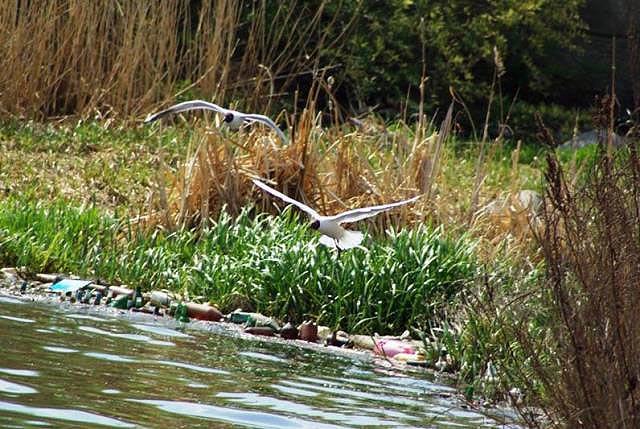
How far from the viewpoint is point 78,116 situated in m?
13.7

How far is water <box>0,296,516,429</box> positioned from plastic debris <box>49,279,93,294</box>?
0.55m

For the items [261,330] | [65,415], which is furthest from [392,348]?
[65,415]

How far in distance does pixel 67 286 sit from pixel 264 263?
117 centimetres

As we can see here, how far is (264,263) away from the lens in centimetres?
846

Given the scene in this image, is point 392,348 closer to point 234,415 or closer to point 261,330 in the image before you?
point 261,330

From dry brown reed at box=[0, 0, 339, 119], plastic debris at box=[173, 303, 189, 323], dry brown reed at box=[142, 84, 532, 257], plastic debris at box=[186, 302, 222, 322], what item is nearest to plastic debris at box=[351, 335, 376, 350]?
plastic debris at box=[186, 302, 222, 322]

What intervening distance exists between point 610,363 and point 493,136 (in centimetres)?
1267

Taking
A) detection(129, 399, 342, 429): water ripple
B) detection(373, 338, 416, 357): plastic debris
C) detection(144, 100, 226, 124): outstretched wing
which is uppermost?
detection(144, 100, 226, 124): outstretched wing

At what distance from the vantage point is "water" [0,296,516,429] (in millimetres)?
5008

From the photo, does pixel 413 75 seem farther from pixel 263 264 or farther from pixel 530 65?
pixel 263 264

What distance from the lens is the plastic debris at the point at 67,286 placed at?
835 cm

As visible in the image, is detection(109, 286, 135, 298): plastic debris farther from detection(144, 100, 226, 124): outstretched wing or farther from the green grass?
detection(144, 100, 226, 124): outstretched wing

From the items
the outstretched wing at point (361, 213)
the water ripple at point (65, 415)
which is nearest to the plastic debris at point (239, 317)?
the outstretched wing at point (361, 213)

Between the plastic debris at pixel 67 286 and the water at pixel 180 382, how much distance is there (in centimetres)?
55
